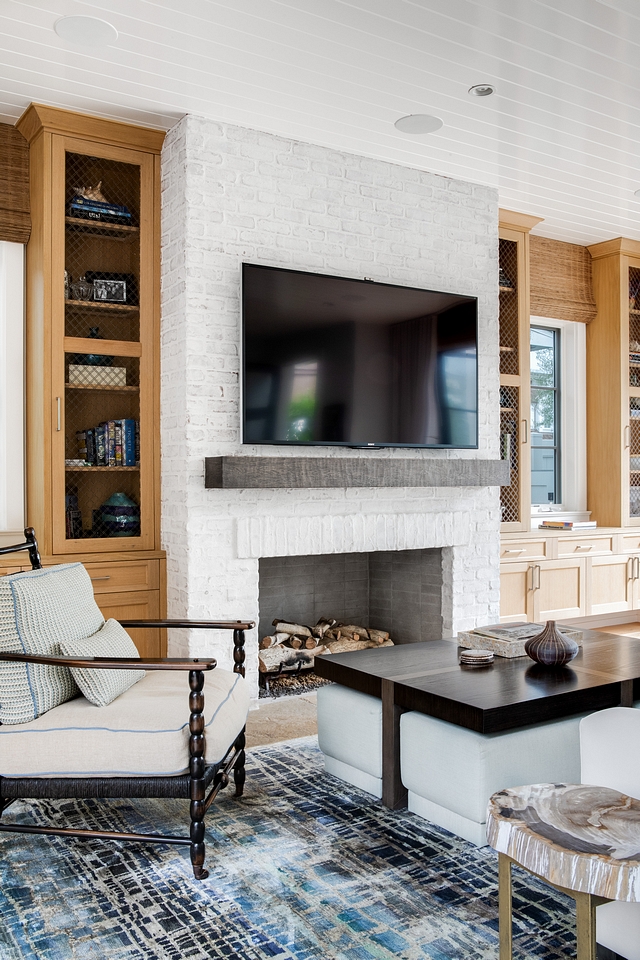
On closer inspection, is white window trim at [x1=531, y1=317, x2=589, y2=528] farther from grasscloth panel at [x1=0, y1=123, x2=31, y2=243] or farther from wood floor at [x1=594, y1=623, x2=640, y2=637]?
grasscloth panel at [x1=0, y1=123, x2=31, y2=243]

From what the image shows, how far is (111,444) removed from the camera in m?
3.95

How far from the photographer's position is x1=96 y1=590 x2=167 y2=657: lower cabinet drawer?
3.86 m

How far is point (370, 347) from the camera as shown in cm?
427

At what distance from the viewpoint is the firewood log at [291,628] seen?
4.69 meters

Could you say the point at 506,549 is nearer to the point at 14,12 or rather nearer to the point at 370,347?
the point at 370,347

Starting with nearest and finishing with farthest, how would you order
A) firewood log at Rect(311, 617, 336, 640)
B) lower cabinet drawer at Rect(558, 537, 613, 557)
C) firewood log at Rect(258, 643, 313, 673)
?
firewood log at Rect(258, 643, 313, 673)
firewood log at Rect(311, 617, 336, 640)
lower cabinet drawer at Rect(558, 537, 613, 557)

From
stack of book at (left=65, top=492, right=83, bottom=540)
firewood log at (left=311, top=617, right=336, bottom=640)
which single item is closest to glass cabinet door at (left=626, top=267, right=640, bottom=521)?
firewood log at (left=311, top=617, right=336, bottom=640)

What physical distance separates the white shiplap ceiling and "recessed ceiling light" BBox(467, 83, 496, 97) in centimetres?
4

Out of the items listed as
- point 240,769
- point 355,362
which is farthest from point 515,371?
point 240,769

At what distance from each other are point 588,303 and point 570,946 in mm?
5084

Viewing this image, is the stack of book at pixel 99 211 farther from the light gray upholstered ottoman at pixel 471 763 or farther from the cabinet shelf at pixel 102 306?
the light gray upholstered ottoman at pixel 471 763

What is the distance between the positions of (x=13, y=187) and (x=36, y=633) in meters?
2.51

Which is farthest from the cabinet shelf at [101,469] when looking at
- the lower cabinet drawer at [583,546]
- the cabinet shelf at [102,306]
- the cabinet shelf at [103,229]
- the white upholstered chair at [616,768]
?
the lower cabinet drawer at [583,546]

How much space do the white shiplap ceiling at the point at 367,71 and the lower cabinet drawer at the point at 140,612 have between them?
7.46ft
